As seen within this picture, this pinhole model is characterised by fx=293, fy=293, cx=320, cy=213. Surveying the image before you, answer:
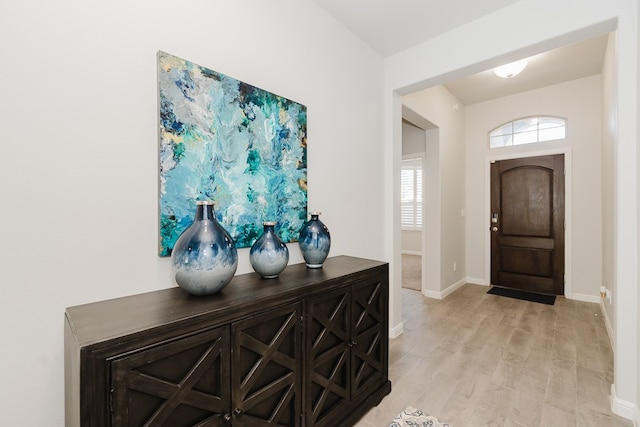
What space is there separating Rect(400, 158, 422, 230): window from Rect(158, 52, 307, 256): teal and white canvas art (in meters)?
6.21

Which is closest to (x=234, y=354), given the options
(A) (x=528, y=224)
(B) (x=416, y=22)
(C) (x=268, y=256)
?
(C) (x=268, y=256)

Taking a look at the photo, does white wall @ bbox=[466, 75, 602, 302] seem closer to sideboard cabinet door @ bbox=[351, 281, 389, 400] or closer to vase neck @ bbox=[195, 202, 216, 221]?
sideboard cabinet door @ bbox=[351, 281, 389, 400]

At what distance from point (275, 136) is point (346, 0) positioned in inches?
47.7

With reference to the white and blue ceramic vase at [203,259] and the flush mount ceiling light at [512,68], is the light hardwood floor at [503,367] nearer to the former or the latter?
the white and blue ceramic vase at [203,259]

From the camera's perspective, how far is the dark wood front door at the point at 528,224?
168 inches

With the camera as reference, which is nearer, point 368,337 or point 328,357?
point 328,357

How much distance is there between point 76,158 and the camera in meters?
1.15

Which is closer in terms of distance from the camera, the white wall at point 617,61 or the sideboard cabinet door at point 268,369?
the sideboard cabinet door at point 268,369

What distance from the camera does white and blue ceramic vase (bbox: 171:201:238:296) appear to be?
120 cm

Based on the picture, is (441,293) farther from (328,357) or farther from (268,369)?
(268,369)

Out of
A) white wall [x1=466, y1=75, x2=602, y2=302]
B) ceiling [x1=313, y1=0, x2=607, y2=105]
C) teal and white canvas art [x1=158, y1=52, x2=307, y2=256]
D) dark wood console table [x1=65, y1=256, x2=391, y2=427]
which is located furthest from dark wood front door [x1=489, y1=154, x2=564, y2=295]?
teal and white canvas art [x1=158, y1=52, x2=307, y2=256]

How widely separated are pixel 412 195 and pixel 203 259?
723 cm

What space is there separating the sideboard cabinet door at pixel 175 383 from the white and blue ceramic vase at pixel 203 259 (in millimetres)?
214

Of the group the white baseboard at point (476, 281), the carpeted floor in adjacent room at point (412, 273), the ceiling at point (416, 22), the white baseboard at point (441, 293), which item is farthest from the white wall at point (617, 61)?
the white baseboard at point (476, 281)
